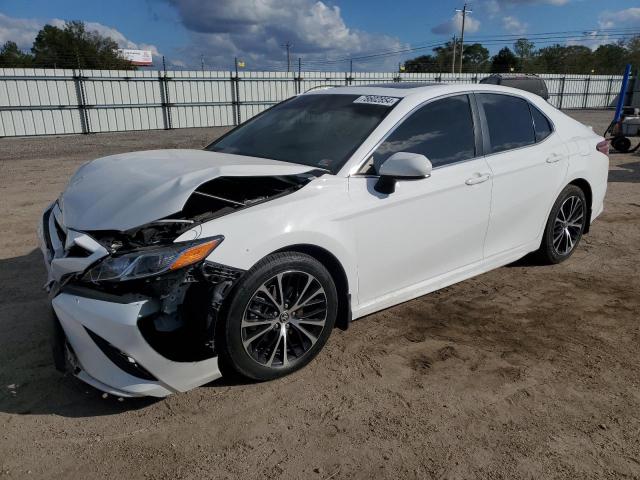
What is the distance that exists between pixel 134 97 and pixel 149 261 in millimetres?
19548

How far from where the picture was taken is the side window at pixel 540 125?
14.5ft

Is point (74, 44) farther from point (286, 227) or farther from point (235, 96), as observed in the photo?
point (286, 227)

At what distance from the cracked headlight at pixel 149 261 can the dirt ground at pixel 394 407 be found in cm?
78

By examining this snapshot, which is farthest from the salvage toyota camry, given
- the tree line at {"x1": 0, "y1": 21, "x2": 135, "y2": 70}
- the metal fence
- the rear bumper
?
the tree line at {"x1": 0, "y1": 21, "x2": 135, "y2": 70}

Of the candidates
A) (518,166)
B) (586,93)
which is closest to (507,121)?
(518,166)

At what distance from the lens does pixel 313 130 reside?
3.68 meters

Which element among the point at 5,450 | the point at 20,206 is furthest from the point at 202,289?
the point at 20,206

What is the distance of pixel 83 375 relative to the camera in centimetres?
256

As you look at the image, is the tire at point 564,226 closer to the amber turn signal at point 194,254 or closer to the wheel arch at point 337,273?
the wheel arch at point 337,273

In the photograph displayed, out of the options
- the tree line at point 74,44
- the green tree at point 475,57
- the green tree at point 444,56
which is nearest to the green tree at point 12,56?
the tree line at point 74,44

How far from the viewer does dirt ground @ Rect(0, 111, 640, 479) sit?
2.33 metres

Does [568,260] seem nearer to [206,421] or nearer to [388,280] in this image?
[388,280]

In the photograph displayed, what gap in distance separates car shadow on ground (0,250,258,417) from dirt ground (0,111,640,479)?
0.03 ft

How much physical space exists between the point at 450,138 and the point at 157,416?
2695 mm
